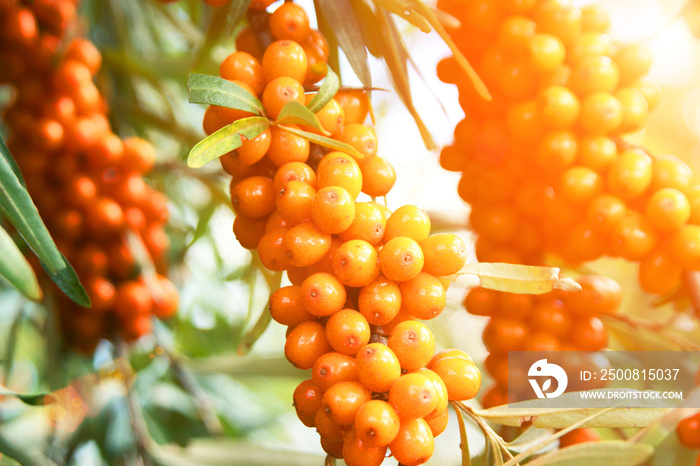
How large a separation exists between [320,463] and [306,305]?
17.8 inches

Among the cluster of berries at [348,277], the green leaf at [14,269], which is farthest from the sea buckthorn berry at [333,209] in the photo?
the green leaf at [14,269]

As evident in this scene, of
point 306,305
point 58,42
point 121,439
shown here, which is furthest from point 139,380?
point 306,305

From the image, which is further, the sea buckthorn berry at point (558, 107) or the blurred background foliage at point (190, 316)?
the blurred background foliage at point (190, 316)

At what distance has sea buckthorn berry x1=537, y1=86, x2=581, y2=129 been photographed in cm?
74

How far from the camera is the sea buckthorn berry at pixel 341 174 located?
56 centimetres

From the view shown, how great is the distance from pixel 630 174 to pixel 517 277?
10.9 inches

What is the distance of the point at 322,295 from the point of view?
0.52m

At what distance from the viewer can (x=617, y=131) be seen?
0.77 metres

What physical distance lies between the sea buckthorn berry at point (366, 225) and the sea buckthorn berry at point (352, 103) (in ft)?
0.50

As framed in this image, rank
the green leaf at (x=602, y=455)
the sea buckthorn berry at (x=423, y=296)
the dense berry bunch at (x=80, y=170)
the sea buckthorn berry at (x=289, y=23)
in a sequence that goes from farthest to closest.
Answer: the dense berry bunch at (x=80, y=170), the sea buckthorn berry at (x=289, y=23), the sea buckthorn berry at (x=423, y=296), the green leaf at (x=602, y=455)

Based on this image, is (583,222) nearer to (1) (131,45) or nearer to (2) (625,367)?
(2) (625,367)

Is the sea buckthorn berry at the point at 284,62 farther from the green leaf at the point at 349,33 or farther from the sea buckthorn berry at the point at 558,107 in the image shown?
the sea buckthorn berry at the point at 558,107

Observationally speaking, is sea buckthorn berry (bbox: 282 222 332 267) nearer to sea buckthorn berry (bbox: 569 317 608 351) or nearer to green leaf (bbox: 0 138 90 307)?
green leaf (bbox: 0 138 90 307)

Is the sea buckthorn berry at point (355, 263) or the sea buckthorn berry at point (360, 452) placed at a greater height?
the sea buckthorn berry at point (355, 263)
